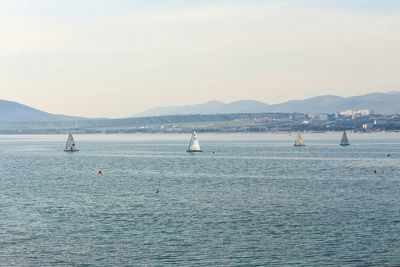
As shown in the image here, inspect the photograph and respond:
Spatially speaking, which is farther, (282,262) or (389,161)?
(389,161)

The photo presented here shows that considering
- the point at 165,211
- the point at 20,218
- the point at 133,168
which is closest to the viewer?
the point at 20,218

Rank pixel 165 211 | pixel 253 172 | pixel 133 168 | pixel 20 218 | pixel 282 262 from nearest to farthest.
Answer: pixel 282 262, pixel 20 218, pixel 165 211, pixel 253 172, pixel 133 168

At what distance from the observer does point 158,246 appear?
51406mm

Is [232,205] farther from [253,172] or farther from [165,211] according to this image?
[253,172]

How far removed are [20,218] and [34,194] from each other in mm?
21460

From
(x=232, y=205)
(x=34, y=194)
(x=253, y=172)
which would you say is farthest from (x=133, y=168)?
(x=232, y=205)

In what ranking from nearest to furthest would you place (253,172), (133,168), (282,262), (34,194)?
1. (282,262)
2. (34,194)
3. (253,172)
4. (133,168)

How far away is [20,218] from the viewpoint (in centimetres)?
6462

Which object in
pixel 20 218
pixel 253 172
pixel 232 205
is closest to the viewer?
pixel 20 218

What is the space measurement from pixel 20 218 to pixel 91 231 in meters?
10.1

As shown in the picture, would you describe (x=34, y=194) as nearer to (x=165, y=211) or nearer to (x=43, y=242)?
(x=165, y=211)

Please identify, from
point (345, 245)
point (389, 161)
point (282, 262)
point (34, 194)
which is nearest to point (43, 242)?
point (282, 262)

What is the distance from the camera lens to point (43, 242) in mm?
52875

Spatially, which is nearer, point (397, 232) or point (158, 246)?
point (158, 246)
